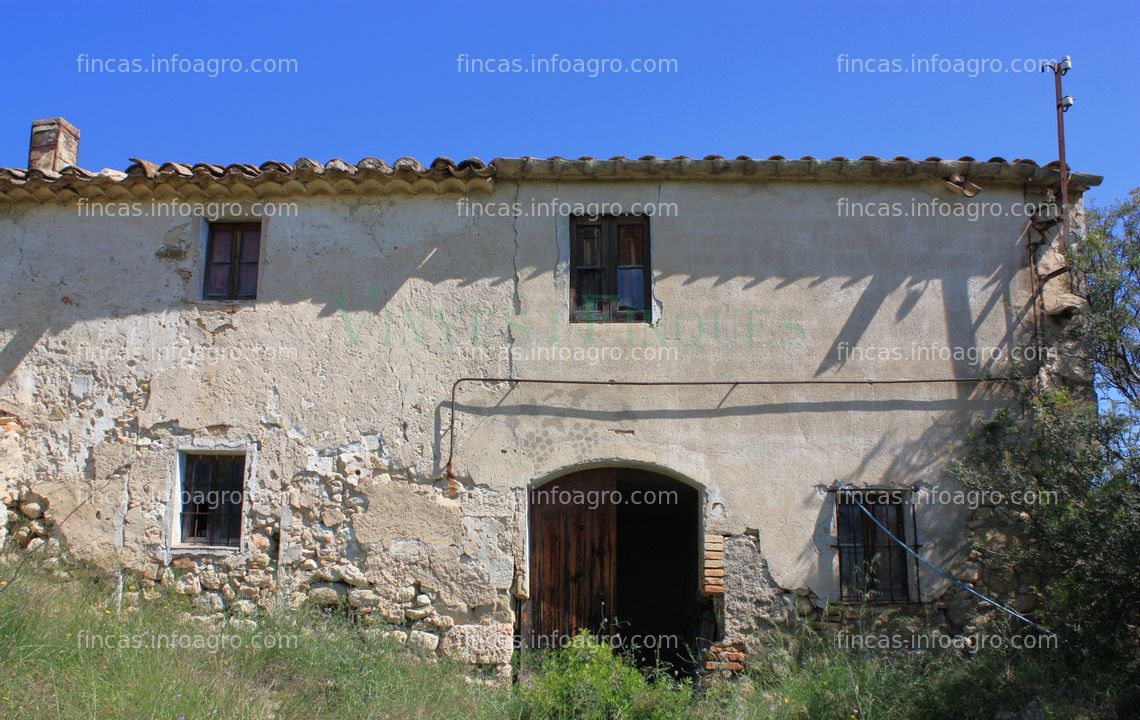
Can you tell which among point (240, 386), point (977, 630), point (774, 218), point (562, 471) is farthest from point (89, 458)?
point (977, 630)

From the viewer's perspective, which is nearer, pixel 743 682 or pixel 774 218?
pixel 743 682

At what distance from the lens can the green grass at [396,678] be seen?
5.92 metres

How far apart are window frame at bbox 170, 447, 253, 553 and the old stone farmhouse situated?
0.13 feet

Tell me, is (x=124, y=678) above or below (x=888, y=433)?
below

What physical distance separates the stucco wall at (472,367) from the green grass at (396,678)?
2.08 ft

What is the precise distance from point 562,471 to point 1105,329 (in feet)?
16.7

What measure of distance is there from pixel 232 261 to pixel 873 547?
6760 mm

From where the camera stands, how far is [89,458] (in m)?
8.41

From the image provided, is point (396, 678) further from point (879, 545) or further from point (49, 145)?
point (49, 145)

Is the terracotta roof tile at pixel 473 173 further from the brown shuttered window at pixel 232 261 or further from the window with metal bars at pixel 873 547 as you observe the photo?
the window with metal bars at pixel 873 547

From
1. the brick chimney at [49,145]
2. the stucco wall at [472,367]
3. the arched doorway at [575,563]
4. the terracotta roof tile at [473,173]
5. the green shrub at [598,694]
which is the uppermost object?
the brick chimney at [49,145]

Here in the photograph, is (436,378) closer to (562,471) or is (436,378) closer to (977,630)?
(562,471)

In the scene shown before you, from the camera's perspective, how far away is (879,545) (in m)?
8.12

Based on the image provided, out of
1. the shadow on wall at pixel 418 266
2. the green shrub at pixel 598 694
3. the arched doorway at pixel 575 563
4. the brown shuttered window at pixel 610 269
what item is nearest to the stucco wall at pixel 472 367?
the shadow on wall at pixel 418 266
